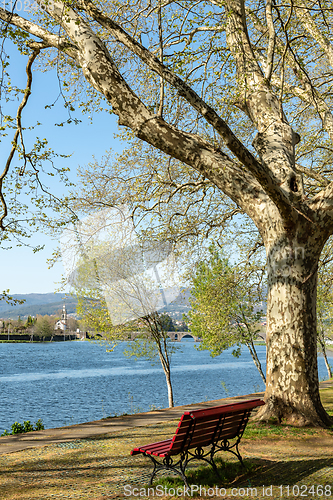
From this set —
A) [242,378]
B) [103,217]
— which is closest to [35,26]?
[103,217]

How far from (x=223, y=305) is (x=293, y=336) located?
835 cm

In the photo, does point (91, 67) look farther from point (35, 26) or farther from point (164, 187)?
point (164, 187)

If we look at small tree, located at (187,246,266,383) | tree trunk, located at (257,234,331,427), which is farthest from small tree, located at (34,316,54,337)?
tree trunk, located at (257,234,331,427)

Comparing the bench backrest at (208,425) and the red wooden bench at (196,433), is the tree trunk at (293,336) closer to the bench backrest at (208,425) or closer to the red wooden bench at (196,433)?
the bench backrest at (208,425)

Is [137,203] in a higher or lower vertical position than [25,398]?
→ higher

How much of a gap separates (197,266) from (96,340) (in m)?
10.3

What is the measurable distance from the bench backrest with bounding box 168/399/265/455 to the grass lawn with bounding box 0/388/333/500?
0.44 m

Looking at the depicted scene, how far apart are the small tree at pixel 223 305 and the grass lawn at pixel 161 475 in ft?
25.4

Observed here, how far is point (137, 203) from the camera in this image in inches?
487

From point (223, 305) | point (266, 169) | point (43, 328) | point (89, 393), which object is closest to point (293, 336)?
point (266, 169)

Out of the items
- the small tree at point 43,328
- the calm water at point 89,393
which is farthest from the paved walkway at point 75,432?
the small tree at point 43,328

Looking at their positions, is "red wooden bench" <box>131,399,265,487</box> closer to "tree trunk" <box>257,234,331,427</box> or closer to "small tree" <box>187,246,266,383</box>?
"tree trunk" <box>257,234,331,427</box>

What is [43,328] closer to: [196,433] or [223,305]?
[223,305]

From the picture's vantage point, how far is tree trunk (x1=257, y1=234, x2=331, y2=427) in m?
7.02
